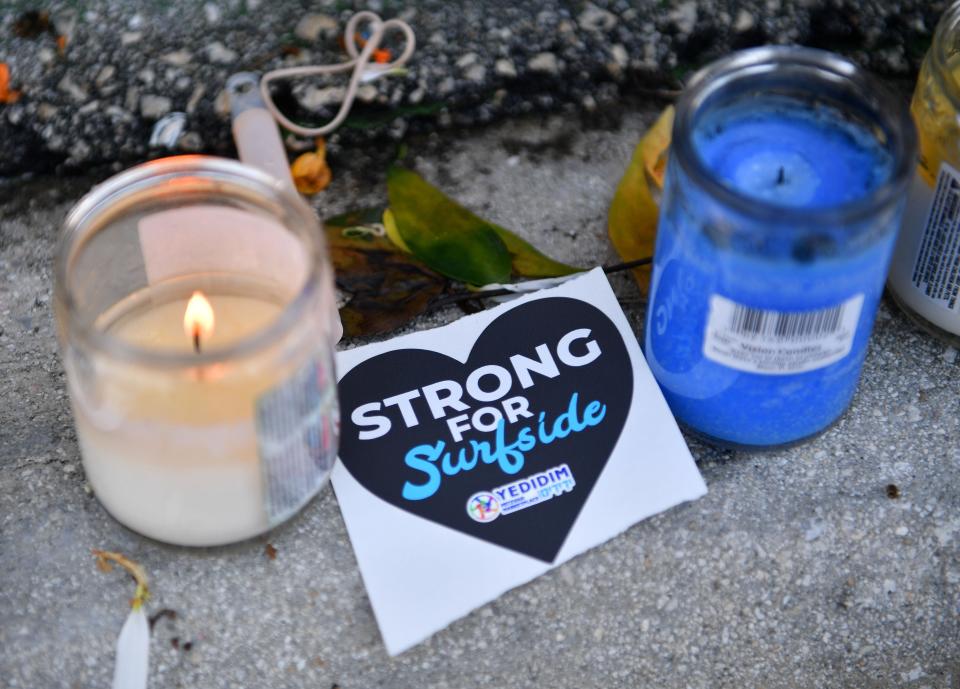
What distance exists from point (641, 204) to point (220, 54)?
0.37 metres

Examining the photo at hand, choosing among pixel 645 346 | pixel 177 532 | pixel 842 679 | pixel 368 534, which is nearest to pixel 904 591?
pixel 842 679

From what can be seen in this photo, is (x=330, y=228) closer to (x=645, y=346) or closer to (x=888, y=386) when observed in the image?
(x=645, y=346)

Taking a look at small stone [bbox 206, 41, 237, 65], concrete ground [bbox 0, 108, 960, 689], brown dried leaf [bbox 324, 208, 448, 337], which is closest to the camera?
concrete ground [bbox 0, 108, 960, 689]

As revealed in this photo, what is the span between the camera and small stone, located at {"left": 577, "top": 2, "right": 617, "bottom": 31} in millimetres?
977

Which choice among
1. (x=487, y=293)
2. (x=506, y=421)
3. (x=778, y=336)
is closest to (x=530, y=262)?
(x=487, y=293)

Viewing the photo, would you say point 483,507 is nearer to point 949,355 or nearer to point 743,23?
point 949,355

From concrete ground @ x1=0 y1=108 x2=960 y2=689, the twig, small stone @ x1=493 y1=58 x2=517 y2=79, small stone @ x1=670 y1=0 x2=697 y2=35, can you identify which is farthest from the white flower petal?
small stone @ x1=670 y1=0 x2=697 y2=35

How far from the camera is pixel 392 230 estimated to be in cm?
89

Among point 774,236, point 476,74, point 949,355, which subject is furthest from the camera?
point 476,74

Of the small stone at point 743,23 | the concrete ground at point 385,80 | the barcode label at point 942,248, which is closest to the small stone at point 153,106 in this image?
the concrete ground at point 385,80

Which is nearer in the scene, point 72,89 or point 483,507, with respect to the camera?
point 483,507

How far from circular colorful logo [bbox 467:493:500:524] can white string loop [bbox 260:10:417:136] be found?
33 centimetres

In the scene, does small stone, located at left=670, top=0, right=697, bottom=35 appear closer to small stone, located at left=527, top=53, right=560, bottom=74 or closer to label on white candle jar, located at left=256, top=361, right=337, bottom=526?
small stone, located at left=527, top=53, right=560, bottom=74

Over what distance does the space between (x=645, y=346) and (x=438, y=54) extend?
0.32 m
